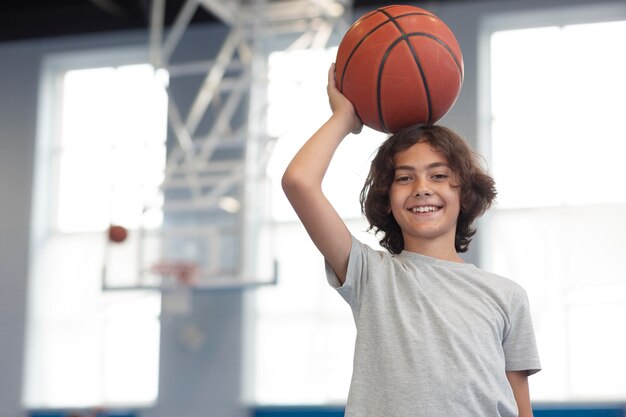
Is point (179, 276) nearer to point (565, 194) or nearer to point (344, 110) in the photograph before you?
point (565, 194)

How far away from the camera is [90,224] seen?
7.93 meters

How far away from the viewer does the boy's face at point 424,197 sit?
180 centimetres

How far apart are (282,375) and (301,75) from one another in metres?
2.20

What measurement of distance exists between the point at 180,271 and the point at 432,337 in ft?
15.1

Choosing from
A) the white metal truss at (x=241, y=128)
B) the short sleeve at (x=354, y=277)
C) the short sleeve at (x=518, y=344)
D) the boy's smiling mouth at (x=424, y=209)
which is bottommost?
the short sleeve at (x=518, y=344)

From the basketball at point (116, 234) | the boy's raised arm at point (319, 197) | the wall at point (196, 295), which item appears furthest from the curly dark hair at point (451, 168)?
the wall at point (196, 295)

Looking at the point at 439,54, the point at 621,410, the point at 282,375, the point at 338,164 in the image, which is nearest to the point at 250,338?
the point at 282,375

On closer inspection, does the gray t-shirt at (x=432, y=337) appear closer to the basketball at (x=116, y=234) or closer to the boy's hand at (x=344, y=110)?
the boy's hand at (x=344, y=110)

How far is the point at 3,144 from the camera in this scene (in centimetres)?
811

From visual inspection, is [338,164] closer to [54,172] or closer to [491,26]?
[491,26]

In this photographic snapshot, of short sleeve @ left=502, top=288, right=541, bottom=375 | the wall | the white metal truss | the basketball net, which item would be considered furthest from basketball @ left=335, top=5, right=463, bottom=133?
the wall

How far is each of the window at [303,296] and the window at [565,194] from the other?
0.98m

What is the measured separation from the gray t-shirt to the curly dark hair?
0.10m

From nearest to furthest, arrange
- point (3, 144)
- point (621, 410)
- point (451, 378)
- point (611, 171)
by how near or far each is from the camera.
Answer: point (451, 378) → point (621, 410) → point (611, 171) → point (3, 144)
